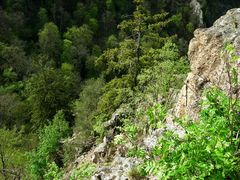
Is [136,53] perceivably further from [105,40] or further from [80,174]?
[105,40]

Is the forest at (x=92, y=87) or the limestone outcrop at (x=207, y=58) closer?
the forest at (x=92, y=87)

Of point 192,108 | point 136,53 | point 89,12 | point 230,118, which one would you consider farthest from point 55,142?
point 89,12

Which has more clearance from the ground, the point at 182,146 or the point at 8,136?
the point at 182,146

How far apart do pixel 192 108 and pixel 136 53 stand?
1468 centimetres

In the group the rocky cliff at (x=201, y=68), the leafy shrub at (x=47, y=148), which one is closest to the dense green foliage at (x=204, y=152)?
the rocky cliff at (x=201, y=68)

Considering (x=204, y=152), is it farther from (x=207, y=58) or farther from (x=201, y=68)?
(x=207, y=58)

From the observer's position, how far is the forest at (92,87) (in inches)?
326

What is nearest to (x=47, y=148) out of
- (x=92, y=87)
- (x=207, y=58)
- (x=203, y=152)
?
(x=92, y=87)

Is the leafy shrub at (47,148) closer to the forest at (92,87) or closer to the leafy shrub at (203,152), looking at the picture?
the forest at (92,87)

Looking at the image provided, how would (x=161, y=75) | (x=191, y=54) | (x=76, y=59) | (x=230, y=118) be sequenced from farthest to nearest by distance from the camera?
(x=76, y=59), (x=161, y=75), (x=191, y=54), (x=230, y=118)

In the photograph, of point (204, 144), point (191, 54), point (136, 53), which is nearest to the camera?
point (204, 144)

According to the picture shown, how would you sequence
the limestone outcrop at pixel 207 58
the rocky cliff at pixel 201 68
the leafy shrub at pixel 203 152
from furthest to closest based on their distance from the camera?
the limestone outcrop at pixel 207 58, the rocky cliff at pixel 201 68, the leafy shrub at pixel 203 152

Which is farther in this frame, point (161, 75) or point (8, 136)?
point (8, 136)

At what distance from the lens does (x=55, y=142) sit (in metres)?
42.3
